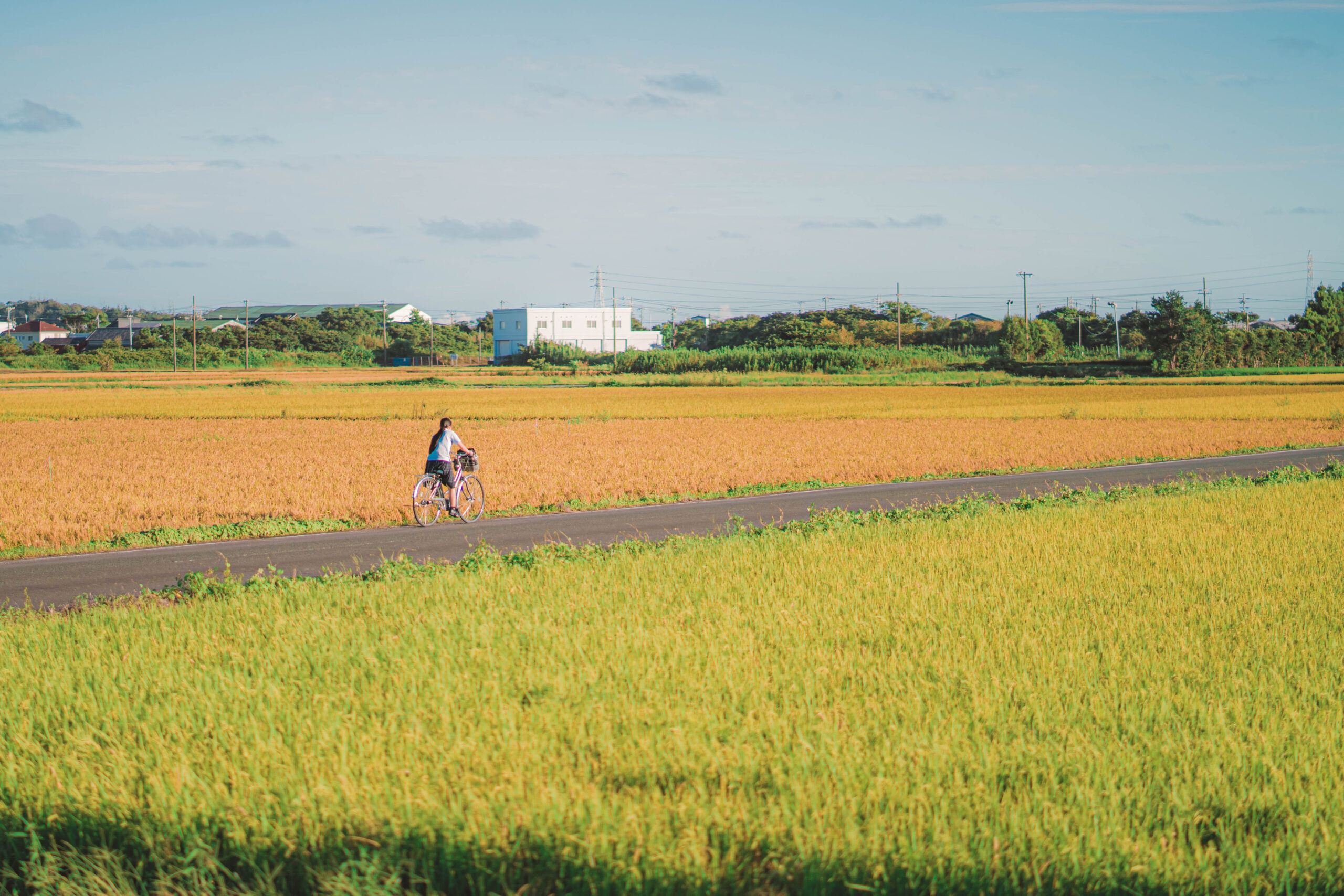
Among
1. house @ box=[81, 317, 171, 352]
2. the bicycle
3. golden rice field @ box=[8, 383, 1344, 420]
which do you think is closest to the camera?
the bicycle

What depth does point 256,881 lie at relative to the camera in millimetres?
4180

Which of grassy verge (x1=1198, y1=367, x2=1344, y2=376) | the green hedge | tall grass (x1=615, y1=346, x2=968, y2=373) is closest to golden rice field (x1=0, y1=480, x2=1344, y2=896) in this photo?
grassy verge (x1=1198, y1=367, x2=1344, y2=376)

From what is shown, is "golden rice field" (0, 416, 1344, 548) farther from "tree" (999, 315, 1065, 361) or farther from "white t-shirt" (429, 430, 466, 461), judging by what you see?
"tree" (999, 315, 1065, 361)

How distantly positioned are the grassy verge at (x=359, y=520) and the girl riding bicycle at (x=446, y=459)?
1170 millimetres

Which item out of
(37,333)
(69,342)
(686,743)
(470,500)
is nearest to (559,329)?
(69,342)

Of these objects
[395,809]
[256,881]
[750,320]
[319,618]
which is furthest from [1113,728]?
[750,320]

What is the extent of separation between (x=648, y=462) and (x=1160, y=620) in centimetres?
1882

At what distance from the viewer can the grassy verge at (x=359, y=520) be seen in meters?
14.9

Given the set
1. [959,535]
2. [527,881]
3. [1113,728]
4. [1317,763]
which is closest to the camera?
[527,881]

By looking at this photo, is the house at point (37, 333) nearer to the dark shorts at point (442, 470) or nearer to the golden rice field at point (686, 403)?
the golden rice field at point (686, 403)

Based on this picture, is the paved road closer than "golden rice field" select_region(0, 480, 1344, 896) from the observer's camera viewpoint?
No

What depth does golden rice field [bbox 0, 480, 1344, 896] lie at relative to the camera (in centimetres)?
414

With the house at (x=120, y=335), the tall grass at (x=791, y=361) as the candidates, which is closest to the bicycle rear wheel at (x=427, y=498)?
the tall grass at (x=791, y=361)

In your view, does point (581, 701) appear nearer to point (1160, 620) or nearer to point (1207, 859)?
point (1207, 859)
